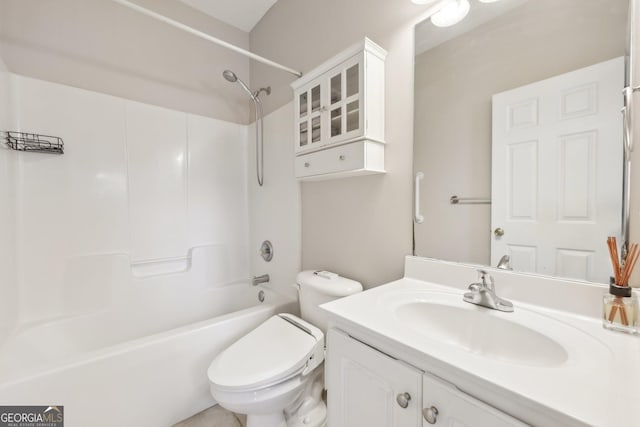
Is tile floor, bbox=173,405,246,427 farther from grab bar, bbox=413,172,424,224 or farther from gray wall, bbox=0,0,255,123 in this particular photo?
gray wall, bbox=0,0,255,123

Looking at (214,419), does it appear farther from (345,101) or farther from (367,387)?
(345,101)

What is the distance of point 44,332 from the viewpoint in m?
1.43

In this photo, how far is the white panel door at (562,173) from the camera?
2.35 feet

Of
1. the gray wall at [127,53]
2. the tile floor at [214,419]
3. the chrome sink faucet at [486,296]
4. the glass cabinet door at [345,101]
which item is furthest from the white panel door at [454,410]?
the gray wall at [127,53]

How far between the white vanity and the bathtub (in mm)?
842

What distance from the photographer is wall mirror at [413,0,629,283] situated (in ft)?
2.39

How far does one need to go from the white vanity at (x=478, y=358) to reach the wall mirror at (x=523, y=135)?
0.35 ft

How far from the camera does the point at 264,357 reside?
1.11 metres

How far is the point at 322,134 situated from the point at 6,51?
180 centimetres

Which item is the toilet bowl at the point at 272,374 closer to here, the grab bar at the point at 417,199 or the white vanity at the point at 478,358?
the white vanity at the point at 478,358

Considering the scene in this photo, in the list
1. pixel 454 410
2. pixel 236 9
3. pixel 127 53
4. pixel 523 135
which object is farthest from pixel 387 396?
pixel 236 9

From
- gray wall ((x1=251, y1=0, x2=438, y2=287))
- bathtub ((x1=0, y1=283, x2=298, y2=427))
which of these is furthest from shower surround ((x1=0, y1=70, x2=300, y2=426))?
gray wall ((x1=251, y1=0, x2=438, y2=287))

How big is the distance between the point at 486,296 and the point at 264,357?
0.89 metres

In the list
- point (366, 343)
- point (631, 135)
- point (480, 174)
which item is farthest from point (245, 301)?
point (631, 135)
